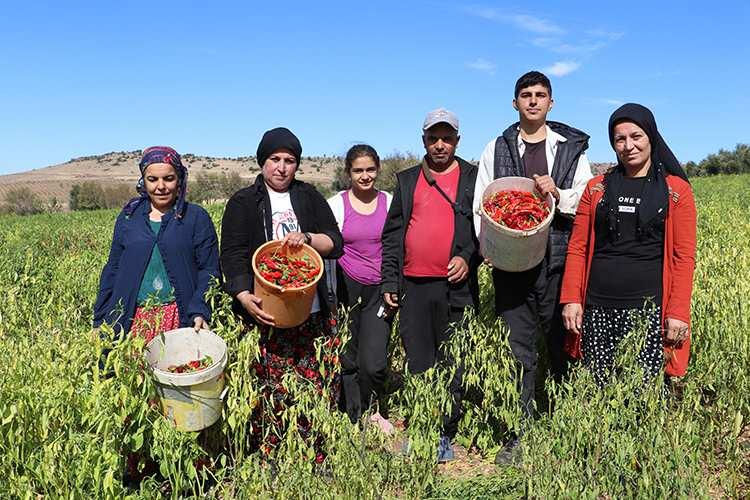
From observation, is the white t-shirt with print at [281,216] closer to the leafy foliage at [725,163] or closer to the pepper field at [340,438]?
the pepper field at [340,438]

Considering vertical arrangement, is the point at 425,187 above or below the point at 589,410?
above

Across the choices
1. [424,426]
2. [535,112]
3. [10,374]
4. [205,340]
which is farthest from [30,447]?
[535,112]

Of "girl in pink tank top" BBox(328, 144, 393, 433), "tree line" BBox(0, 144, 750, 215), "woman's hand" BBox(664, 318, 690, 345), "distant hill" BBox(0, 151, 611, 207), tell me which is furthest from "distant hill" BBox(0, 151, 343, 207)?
"woman's hand" BBox(664, 318, 690, 345)

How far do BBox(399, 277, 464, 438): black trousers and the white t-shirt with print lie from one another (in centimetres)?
61

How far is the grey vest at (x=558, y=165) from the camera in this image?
3143 mm

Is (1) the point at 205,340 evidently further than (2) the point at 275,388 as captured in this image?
No

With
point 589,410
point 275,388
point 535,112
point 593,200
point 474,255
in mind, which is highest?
point 535,112

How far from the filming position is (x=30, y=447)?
88.0 inches

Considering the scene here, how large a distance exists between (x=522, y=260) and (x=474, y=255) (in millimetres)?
394

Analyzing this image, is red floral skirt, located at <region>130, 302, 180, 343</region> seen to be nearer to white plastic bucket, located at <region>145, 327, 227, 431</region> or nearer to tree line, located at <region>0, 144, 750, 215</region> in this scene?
white plastic bucket, located at <region>145, 327, 227, 431</region>

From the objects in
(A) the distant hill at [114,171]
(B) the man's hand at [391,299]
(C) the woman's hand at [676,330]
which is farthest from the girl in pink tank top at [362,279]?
(A) the distant hill at [114,171]

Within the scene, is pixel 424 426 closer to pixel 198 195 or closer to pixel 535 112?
pixel 535 112

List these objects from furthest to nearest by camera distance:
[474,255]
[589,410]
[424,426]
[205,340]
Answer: [474,255] → [205,340] → [424,426] → [589,410]

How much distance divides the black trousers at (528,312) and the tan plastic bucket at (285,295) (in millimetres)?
1052
